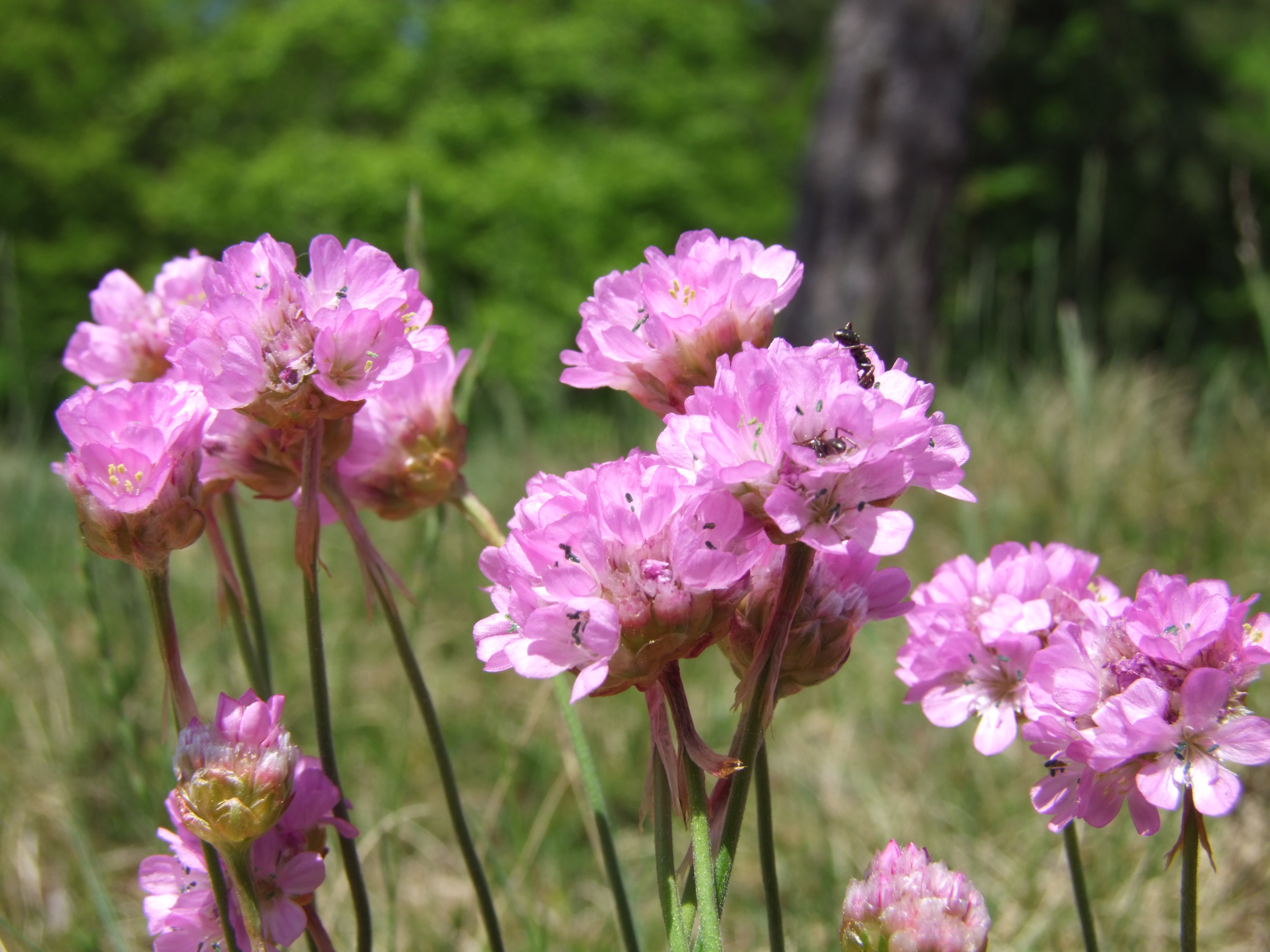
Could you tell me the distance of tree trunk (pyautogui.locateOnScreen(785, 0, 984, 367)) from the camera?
5.33 m

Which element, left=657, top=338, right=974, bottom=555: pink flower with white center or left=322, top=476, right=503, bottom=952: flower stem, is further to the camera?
left=322, top=476, right=503, bottom=952: flower stem

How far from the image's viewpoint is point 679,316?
0.81 metres

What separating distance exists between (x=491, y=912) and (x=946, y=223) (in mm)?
5564

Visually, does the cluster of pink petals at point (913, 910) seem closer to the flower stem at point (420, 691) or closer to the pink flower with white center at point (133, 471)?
the flower stem at point (420, 691)

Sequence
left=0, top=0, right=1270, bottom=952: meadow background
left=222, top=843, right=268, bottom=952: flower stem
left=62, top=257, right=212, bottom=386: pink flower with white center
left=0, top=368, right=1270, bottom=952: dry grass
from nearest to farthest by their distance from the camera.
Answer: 1. left=222, top=843, right=268, bottom=952: flower stem
2. left=62, top=257, right=212, bottom=386: pink flower with white center
3. left=0, top=368, right=1270, bottom=952: dry grass
4. left=0, top=0, right=1270, bottom=952: meadow background

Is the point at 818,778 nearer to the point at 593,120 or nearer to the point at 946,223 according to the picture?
the point at 946,223

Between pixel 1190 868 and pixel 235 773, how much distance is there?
0.65 m

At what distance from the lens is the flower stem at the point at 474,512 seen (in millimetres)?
951

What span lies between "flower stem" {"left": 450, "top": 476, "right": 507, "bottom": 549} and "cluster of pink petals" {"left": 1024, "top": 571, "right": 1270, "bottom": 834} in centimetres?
46

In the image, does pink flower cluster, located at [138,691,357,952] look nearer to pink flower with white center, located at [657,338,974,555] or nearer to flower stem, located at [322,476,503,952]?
flower stem, located at [322,476,503,952]

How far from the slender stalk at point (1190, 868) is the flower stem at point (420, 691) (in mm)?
530

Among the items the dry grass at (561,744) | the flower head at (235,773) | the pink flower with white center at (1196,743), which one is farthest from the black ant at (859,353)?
the dry grass at (561,744)

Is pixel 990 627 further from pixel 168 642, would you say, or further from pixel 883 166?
pixel 883 166

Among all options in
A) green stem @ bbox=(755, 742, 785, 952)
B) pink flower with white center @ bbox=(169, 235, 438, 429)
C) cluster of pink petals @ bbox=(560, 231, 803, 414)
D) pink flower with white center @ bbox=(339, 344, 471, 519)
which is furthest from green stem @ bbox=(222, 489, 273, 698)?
green stem @ bbox=(755, 742, 785, 952)
